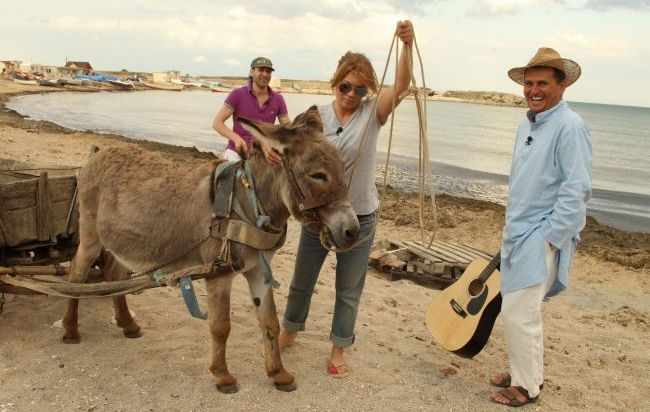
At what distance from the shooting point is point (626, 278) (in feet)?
29.7

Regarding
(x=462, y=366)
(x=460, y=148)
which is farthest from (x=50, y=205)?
(x=460, y=148)

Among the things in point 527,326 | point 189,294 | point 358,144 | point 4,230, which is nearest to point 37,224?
point 4,230

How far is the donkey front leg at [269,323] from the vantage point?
13.5 ft

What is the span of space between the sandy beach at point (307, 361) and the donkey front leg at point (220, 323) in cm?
11

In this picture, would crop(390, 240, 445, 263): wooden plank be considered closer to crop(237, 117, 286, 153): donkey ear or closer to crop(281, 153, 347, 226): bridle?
crop(281, 153, 347, 226): bridle

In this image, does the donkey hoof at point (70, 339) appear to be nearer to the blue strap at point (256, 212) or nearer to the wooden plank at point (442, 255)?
the blue strap at point (256, 212)

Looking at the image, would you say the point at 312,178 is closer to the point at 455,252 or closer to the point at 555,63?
the point at 555,63

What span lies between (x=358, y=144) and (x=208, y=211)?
3.98 ft

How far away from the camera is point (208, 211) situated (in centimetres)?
387

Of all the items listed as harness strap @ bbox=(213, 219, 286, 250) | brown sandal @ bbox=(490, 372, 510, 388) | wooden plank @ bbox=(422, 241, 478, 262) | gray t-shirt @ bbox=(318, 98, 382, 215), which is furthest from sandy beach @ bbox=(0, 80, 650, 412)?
gray t-shirt @ bbox=(318, 98, 382, 215)

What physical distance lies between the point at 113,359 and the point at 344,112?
2813 mm

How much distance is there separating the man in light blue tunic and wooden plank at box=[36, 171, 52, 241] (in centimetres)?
386

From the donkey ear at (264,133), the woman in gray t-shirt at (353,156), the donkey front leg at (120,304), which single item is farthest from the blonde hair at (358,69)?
the donkey front leg at (120,304)

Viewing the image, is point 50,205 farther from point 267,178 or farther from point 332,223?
point 332,223
